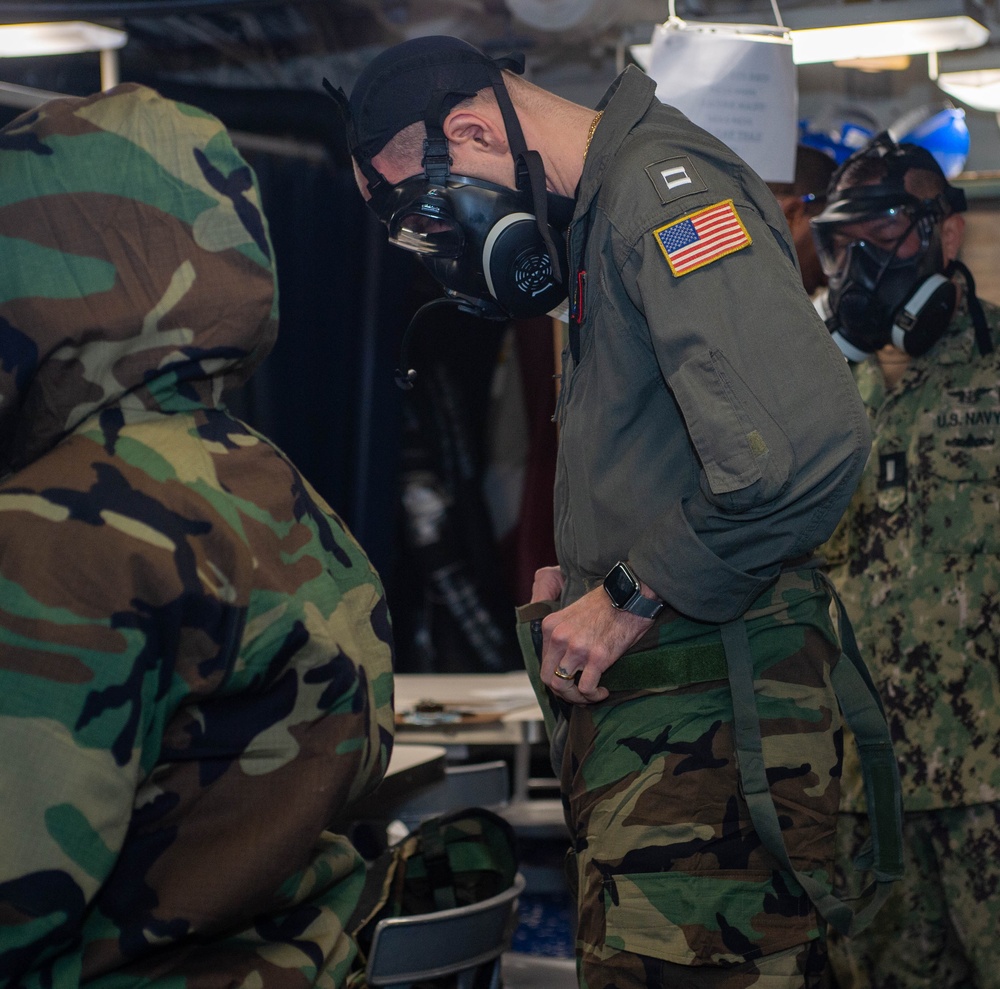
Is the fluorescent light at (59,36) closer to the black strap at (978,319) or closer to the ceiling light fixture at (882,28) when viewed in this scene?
the ceiling light fixture at (882,28)

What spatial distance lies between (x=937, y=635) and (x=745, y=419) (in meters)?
1.25

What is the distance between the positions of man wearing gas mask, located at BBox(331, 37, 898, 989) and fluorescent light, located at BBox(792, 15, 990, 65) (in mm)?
1971

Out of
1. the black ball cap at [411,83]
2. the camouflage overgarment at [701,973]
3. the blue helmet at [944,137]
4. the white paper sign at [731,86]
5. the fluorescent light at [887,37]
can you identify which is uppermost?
the black ball cap at [411,83]

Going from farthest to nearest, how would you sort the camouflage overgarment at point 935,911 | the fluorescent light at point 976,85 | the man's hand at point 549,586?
the fluorescent light at point 976,85 → the camouflage overgarment at point 935,911 → the man's hand at point 549,586

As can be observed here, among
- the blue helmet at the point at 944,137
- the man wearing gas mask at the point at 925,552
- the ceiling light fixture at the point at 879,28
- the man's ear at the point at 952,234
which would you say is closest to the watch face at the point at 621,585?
the man wearing gas mask at the point at 925,552

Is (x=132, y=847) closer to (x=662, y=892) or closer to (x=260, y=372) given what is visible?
(x=662, y=892)

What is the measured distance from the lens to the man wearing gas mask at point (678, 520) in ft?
4.41

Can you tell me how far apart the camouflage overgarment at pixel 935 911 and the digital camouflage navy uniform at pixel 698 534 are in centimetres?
97

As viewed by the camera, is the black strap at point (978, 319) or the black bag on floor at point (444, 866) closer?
the black bag on floor at point (444, 866)

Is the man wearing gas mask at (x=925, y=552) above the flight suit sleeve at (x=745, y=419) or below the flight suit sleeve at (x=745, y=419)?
below

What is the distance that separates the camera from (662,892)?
1.40m

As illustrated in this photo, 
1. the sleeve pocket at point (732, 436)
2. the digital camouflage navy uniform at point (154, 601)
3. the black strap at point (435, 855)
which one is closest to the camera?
the digital camouflage navy uniform at point (154, 601)

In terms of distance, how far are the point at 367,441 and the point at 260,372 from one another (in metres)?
0.44

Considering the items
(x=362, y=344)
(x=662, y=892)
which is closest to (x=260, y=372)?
(x=362, y=344)
